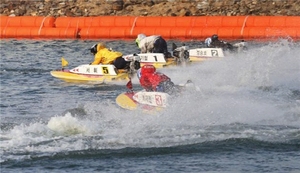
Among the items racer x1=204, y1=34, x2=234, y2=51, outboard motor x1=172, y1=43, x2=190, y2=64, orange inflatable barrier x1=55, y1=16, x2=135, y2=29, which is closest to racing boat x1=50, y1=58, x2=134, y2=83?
outboard motor x1=172, y1=43, x2=190, y2=64

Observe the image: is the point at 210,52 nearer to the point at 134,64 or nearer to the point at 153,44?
the point at 153,44

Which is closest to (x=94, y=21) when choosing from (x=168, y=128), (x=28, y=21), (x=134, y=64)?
(x=28, y=21)

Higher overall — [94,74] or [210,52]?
[210,52]

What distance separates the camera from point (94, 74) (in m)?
28.4

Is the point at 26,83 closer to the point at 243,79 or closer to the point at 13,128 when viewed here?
the point at 243,79

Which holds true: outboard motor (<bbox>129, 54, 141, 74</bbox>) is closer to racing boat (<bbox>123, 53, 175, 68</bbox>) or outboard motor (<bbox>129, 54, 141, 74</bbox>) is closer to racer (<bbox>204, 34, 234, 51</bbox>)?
racing boat (<bbox>123, 53, 175, 68</bbox>)

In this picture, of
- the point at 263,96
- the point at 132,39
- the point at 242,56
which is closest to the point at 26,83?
the point at 242,56

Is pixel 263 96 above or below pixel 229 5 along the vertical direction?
below

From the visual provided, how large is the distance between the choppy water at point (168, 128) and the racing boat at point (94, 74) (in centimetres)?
30

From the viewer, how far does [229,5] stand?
45438 millimetres

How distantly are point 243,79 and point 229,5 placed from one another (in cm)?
1915

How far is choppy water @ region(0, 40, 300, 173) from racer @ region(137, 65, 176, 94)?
1.51 ft

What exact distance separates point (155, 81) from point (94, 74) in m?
7.88

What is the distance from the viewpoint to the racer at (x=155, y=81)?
20547mm
